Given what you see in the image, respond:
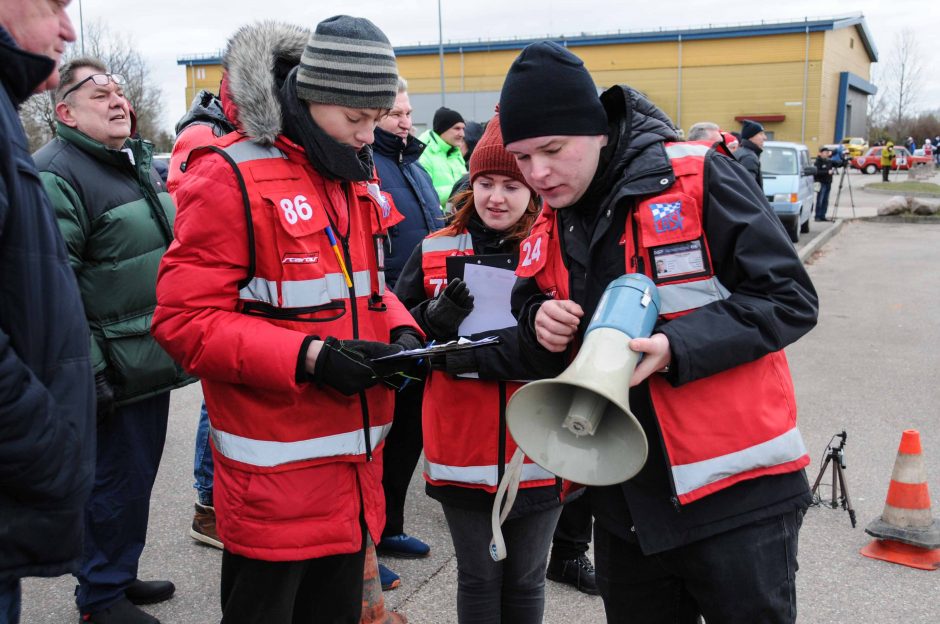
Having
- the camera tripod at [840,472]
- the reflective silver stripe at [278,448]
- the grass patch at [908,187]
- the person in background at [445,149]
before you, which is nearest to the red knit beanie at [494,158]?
the reflective silver stripe at [278,448]

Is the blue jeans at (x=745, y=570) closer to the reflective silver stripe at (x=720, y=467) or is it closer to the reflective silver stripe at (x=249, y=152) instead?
the reflective silver stripe at (x=720, y=467)

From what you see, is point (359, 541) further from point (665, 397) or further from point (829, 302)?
point (829, 302)

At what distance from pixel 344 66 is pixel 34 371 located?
115cm

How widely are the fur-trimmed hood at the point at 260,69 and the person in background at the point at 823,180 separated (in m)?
18.4

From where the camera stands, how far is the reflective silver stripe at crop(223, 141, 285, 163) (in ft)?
7.28

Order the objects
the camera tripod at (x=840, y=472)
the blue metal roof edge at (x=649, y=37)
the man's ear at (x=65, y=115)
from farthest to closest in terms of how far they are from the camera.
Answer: the blue metal roof edge at (x=649, y=37) < the camera tripod at (x=840, y=472) < the man's ear at (x=65, y=115)

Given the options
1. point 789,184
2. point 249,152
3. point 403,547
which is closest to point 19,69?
point 249,152

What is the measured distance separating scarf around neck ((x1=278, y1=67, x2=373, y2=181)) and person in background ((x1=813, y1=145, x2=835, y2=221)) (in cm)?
1845

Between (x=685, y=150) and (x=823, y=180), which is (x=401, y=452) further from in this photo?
(x=823, y=180)

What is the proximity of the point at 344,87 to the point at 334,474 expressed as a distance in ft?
3.52

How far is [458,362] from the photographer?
2.66 m

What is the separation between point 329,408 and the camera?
231 cm

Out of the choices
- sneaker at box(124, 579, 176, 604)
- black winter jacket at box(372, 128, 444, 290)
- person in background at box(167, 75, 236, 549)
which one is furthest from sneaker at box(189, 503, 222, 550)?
black winter jacket at box(372, 128, 444, 290)

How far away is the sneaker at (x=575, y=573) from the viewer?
3.67 m
